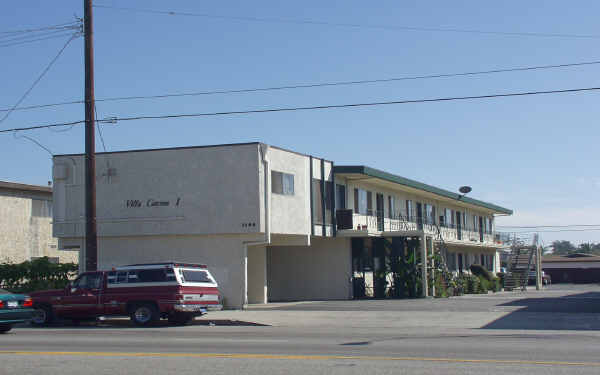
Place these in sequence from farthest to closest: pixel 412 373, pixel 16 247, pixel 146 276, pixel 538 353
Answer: pixel 16 247 → pixel 146 276 → pixel 538 353 → pixel 412 373

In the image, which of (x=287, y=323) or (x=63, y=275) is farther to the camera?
(x=63, y=275)

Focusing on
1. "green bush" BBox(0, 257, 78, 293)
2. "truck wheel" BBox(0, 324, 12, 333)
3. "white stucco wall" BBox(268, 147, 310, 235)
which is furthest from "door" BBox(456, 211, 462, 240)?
"truck wheel" BBox(0, 324, 12, 333)

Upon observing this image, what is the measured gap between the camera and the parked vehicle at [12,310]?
59.9 ft

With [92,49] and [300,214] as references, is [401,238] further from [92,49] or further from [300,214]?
[92,49]

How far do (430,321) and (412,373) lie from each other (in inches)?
454

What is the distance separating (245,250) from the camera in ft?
94.1

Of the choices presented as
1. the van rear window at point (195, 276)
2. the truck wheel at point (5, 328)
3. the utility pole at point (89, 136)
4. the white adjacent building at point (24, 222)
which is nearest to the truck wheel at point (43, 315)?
the utility pole at point (89, 136)

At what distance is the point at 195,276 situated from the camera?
2153 cm

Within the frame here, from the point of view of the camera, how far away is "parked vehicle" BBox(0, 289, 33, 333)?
18.2 metres

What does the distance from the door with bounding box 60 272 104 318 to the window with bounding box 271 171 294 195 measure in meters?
9.90

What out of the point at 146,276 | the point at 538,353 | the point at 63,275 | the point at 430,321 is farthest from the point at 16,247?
the point at 538,353

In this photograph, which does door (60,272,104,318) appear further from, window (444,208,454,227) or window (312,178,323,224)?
window (444,208,454,227)

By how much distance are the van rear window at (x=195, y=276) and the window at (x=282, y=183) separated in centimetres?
847

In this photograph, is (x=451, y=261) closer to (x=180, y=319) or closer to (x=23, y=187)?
(x=23, y=187)
